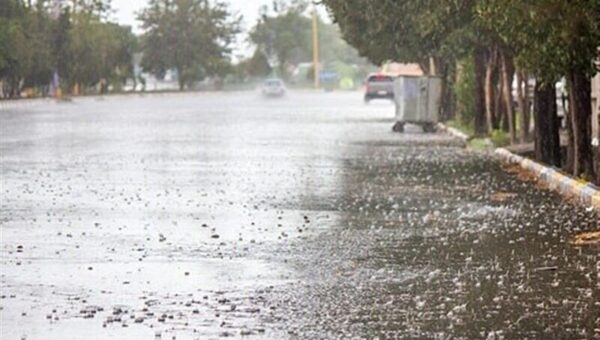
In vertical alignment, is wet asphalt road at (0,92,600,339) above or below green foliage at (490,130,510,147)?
above

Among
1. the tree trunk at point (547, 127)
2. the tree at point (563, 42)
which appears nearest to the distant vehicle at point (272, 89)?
the tree trunk at point (547, 127)

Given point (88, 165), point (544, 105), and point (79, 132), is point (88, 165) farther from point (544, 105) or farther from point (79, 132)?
point (79, 132)

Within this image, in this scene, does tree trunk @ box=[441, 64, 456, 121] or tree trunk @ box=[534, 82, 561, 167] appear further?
tree trunk @ box=[441, 64, 456, 121]

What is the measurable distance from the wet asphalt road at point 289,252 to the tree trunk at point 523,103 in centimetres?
259

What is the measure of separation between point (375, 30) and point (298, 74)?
13035cm

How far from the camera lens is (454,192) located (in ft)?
76.1

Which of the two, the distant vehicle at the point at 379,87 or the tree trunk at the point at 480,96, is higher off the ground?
the tree trunk at the point at 480,96

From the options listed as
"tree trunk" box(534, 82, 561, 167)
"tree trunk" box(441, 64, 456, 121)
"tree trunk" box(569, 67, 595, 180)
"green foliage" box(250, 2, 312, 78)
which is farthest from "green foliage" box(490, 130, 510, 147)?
"green foliage" box(250, 2, 312, 78)

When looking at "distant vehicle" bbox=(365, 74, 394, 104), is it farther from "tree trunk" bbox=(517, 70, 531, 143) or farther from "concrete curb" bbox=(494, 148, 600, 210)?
"concrete curb" bbox=(494, 148, 600, 210)

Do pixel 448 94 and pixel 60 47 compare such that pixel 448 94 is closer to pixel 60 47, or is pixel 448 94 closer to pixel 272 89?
pixel 60 47

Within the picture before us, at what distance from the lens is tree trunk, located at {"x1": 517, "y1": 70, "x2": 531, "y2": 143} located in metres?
33.0

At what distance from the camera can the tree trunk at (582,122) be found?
77.8ft

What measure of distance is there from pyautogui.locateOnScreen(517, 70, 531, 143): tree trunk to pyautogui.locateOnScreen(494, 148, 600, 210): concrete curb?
2476 mm

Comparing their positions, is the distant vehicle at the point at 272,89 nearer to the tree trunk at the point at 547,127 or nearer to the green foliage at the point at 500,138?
the green foliage at the point at 500,138
